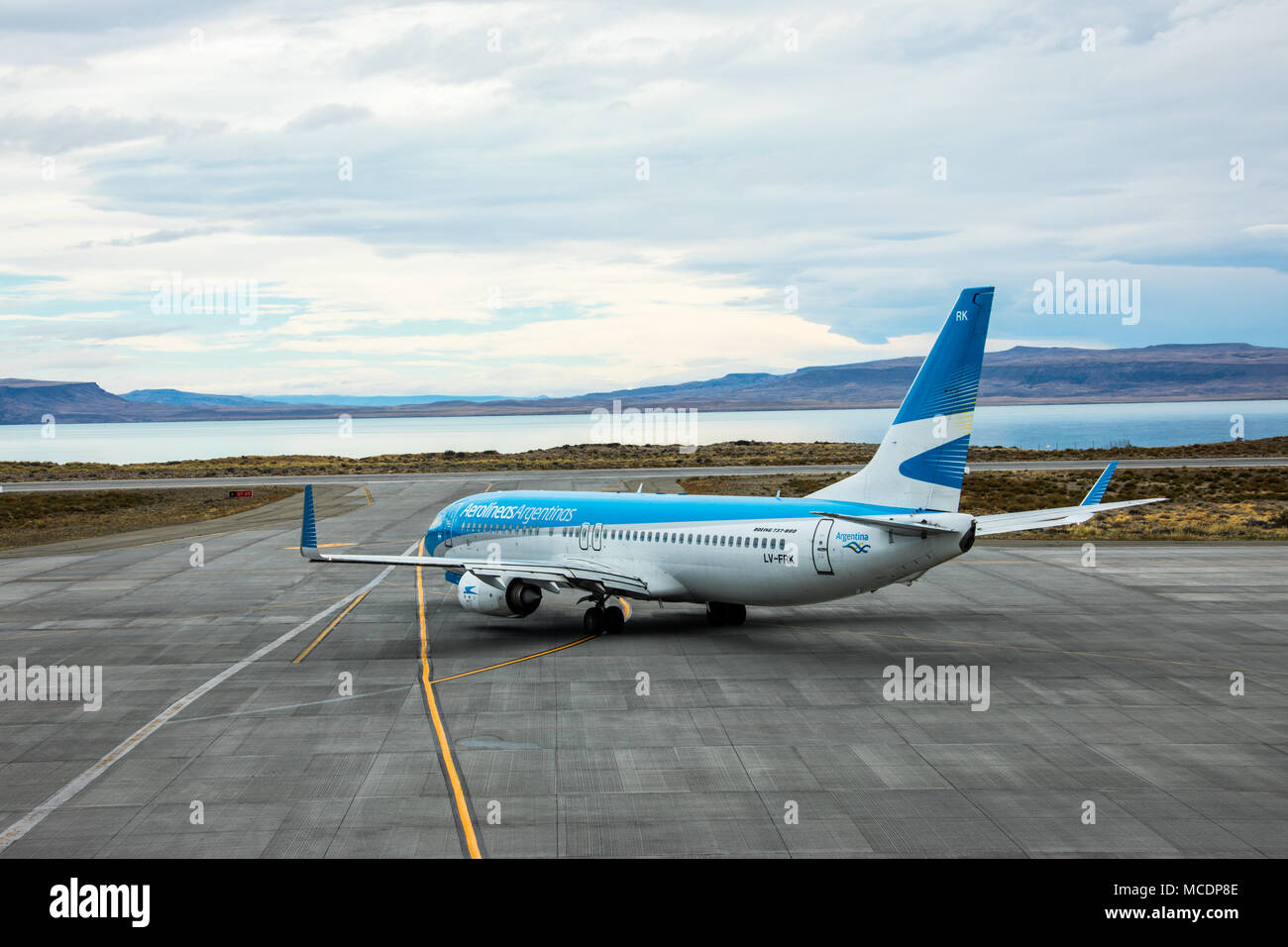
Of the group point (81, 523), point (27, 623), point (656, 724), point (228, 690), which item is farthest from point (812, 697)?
point (81, 523)

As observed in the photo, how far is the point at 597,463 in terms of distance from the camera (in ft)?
391

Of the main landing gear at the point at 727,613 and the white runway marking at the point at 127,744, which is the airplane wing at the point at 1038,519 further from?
the white runway marking at the point at 127,744

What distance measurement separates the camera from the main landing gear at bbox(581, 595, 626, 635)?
109 ft

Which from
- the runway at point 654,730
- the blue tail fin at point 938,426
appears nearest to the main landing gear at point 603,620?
the runway at point 654,730

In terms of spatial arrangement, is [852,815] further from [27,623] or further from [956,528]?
[27,623]

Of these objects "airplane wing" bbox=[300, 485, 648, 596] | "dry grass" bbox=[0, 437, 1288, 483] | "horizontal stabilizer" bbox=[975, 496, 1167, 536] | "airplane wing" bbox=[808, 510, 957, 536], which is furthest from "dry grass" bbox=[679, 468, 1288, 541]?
"airplane wing" bbox=[808, 510, 957, 536]

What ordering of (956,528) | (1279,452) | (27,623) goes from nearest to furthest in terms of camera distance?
(956,528), (27,623), (1279,452)

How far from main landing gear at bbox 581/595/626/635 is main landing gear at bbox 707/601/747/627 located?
10.0 ft

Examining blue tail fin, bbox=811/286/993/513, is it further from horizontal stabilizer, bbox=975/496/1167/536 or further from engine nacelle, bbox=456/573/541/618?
engine nacelle, bbox=456/573/541/618

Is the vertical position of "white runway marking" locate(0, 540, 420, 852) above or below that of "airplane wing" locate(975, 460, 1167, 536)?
below

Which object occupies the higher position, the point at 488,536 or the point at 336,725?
the point at 488,536

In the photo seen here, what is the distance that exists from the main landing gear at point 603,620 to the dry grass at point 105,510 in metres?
45.0
